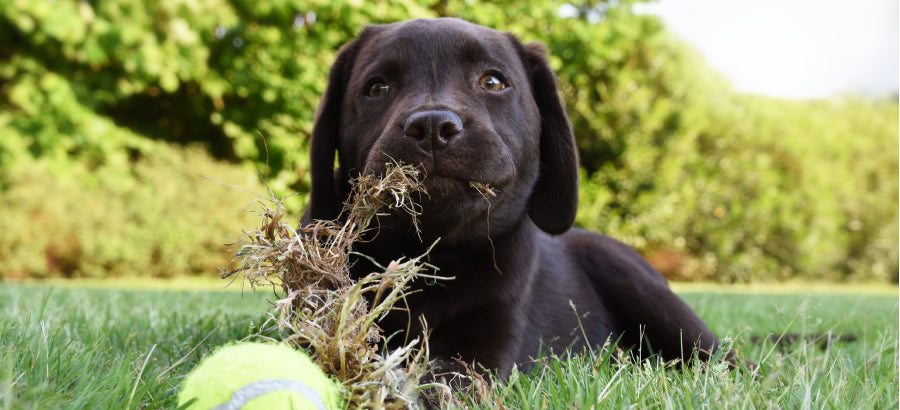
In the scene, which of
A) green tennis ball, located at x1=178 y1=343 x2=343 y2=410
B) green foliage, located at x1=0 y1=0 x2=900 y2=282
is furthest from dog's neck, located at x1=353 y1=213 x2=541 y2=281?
green foliage, located at x1=0 y1=0 x2=900 y2=282

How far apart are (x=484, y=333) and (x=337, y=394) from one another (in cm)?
88

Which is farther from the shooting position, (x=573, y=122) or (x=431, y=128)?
(x=573, y=122)

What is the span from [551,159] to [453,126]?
871 millimetres

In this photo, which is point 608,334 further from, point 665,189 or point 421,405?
point 665,189

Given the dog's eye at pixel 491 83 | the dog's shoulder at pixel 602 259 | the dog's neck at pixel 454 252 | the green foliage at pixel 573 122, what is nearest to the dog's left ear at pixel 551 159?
the dog's neck at pixel 454 252

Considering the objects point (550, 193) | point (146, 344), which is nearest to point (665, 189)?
point (550, 193)

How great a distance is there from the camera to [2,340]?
75.6 inches

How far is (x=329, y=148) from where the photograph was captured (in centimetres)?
260

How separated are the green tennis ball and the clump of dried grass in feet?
0.22

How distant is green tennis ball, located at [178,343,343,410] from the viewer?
1.25 m

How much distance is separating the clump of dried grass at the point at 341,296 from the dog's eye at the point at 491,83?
2.17 ft

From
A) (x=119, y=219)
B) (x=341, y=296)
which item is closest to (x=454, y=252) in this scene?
(x=341, y=296)

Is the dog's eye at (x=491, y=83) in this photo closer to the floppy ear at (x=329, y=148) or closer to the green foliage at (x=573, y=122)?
the floppy ear at (x=329, y=148)

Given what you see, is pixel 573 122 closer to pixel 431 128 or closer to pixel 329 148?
pixel 329 148
